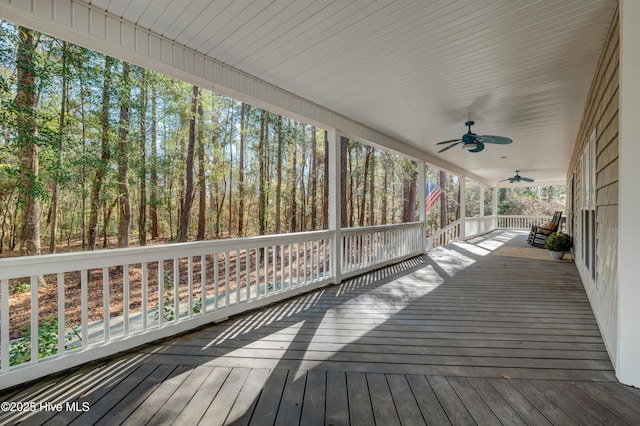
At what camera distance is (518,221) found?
16.0 metres

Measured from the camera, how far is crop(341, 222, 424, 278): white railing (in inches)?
196

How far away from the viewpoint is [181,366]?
2186 millimetres

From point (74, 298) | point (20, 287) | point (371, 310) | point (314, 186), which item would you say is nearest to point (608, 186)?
point (371, 310)

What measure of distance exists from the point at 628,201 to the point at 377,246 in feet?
13.3

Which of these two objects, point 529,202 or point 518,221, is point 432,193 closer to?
point 518,221

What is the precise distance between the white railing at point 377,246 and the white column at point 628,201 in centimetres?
327

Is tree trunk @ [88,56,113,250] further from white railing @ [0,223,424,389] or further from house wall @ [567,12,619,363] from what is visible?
house wall @ [567,12,619,363]

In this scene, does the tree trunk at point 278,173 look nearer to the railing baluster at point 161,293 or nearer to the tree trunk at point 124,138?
the tree trunk at point 124,138

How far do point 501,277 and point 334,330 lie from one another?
12.3 feet

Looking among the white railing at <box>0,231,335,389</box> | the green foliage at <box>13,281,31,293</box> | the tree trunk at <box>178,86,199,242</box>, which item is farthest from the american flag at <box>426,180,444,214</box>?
the green foliage at <box>13,281,31,293</box>

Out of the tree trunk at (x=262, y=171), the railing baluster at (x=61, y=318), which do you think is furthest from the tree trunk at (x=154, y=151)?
the railing baluster at (x=61, y=318)

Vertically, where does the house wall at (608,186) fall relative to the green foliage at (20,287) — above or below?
above

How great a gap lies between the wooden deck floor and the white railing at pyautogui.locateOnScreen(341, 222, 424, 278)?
1.49 metres

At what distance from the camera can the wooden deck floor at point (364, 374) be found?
1.66 meters
